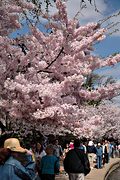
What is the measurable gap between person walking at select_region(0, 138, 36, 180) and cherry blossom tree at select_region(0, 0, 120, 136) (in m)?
5.83

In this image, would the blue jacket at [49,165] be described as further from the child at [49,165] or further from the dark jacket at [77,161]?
the dark jacket at [77,161]

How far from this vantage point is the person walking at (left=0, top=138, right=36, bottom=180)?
5258 mm

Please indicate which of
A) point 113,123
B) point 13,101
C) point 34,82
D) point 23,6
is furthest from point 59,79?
point 113,123

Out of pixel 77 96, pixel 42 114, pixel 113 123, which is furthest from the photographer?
pixel 113 123

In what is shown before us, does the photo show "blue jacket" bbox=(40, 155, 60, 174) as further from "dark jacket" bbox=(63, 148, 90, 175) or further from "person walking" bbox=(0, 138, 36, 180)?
"person walking" bbox=(0, 138, 36, 180)

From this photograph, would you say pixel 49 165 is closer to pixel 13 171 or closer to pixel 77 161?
pixel 77 161

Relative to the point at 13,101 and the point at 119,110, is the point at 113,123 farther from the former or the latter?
the point at 13,101

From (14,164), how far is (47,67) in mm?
7361

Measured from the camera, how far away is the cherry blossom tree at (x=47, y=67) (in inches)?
470

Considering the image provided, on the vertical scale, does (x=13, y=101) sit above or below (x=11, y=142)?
above

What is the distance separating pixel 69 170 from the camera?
35.4 ft

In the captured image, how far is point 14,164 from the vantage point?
208 inches

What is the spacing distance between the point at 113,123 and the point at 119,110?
6.39 ft

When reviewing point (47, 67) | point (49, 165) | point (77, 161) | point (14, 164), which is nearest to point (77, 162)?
point (77, 161)
